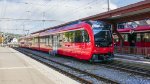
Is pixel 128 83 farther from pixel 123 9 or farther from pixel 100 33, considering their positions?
pixel 123 9

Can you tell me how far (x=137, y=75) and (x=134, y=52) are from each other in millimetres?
17267

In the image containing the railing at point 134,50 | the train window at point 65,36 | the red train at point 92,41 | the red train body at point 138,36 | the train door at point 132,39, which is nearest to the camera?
the red train at point 92,41

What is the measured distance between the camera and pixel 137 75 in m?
17.2

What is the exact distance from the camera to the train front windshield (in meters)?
23.4

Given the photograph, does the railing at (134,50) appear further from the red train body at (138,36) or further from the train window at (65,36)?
the train window at (65,36)

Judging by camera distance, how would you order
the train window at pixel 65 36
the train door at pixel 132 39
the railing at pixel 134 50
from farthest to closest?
the train door at pixel 132 39
the railing at pixel 134 50
the train window at pixel 65 36

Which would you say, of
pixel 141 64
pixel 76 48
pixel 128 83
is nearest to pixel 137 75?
pixel 128 83

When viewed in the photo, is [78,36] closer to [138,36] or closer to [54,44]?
[54,44]

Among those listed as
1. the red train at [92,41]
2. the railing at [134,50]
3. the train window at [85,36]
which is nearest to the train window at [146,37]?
the railing at [134,50]

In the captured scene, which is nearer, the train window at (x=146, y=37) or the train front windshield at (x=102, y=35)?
the train front windshield at (x=102, y=35)

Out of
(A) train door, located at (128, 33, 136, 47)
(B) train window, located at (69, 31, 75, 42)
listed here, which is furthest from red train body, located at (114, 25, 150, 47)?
(B) train window, located at (69, 31, 75, 42)

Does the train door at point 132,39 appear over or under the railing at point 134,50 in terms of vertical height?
over

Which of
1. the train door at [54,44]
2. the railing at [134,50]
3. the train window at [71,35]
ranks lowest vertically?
the railing at [134,50]

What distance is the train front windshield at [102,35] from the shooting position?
2336cm
